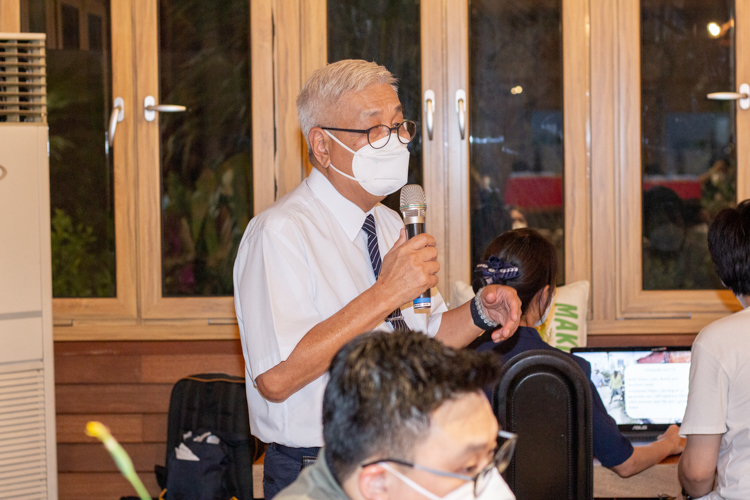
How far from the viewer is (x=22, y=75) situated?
98.4 inches

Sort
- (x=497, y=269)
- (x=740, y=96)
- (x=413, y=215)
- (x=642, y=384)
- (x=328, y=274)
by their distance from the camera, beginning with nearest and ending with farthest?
1. (x=413, y=215)
2. (x=328, y=274)
3. (x=497, y=269)
4. (x=642, y=384)
5. (x=740, y=96)

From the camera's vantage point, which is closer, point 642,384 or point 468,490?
point 468,490

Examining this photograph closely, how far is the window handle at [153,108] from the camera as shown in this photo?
118 inches

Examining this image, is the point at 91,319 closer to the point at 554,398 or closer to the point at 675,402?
the point at 554,398

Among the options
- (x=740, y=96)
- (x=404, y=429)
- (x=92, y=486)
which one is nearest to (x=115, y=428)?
(x=92, y=486)

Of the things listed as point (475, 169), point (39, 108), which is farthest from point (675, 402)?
point (39, 108)

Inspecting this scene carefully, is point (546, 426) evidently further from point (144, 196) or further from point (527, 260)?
point (144, 196)

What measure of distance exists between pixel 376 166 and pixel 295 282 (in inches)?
14.0

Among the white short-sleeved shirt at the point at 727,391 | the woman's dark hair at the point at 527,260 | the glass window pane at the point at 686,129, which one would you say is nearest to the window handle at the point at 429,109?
the glass window pane at the point at 686,129

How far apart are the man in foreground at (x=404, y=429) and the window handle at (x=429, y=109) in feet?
7.00

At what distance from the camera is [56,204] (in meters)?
3.08

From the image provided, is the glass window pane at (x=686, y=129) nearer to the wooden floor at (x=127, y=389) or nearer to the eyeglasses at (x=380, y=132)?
the eyeglasses at (x=380, y=132)

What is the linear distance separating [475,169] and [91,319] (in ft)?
5.82

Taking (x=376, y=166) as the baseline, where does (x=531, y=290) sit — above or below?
below
